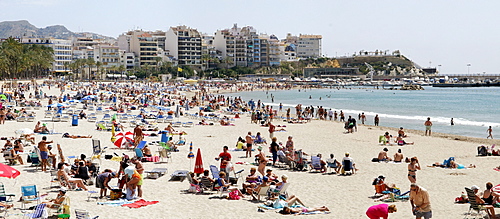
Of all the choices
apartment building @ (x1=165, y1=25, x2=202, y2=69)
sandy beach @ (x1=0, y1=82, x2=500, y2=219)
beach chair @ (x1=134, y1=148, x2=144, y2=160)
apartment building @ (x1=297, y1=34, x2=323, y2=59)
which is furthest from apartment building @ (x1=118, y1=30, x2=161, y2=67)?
beach chair @ (x1=134, y1=148, x2=144, y2=160)

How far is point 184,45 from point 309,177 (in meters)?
104

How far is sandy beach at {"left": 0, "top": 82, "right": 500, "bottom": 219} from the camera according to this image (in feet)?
32.2

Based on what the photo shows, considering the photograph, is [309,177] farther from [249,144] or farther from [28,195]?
[28,195]

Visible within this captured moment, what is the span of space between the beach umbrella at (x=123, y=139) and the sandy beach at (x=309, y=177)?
32 cm

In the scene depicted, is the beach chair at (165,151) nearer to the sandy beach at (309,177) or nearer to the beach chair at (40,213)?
the sandy beach at (309,177)

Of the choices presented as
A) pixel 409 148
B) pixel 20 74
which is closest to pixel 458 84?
pixel 20 74

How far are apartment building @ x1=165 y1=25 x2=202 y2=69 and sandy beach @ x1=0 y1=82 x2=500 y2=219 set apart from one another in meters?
91.2

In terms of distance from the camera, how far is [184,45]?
378 feet

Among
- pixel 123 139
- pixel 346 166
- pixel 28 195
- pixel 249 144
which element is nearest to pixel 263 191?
pixel 346 166

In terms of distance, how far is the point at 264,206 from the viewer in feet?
33.0

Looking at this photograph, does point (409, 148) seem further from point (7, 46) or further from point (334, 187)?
point (7, 46)

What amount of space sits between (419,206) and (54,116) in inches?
777

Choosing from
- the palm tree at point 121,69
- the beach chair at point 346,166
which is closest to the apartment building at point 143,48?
the palm tree at point 121,69

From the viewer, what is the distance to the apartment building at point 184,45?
114m
